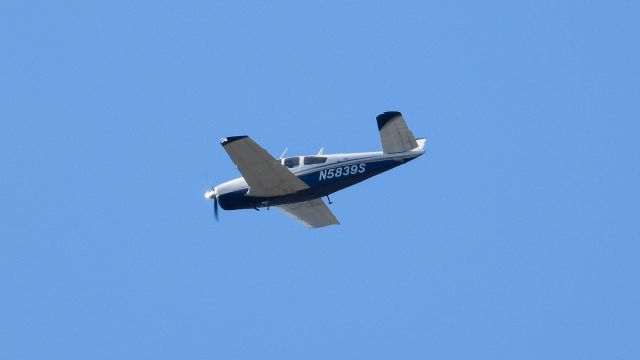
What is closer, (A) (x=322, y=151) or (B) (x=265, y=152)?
(B) (x=265, y=152)

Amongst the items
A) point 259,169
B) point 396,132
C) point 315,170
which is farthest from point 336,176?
point 259,169

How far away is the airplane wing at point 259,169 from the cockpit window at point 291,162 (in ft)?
2.38

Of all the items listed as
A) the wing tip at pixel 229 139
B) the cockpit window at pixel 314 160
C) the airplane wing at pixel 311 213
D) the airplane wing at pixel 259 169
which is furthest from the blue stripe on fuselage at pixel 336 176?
the wing tip at pixel 229 139

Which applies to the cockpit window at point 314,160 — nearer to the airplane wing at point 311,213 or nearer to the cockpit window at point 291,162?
the cockpit window at point 291,162

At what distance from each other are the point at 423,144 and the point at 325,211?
4383 millimetres

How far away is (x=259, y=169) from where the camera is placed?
126 ft

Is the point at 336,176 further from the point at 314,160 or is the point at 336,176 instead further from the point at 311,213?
the point at 311,213

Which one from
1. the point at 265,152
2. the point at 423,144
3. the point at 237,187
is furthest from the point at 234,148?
the point at 423,144

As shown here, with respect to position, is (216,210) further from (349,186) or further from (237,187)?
(349,186)

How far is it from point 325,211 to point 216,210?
366 centimetres

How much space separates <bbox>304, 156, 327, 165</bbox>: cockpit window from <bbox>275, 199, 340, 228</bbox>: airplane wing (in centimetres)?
220

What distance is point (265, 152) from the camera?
37594 mm

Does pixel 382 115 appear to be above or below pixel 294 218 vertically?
above

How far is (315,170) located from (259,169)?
2.10 metres
